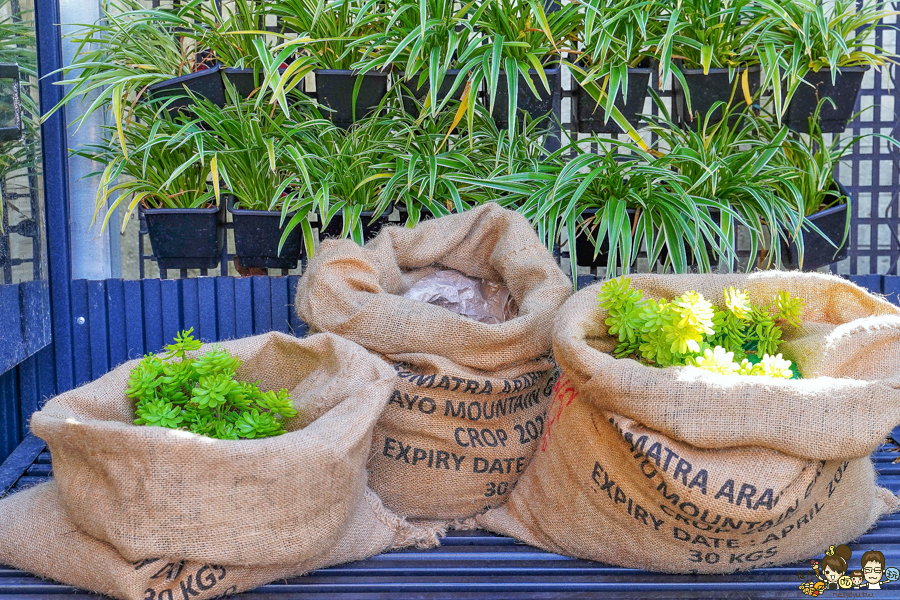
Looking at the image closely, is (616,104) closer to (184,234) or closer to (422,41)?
(422,41)

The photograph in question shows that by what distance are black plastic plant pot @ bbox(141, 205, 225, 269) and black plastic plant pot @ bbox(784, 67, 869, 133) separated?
1492mm

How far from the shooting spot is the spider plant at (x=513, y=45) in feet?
5.85

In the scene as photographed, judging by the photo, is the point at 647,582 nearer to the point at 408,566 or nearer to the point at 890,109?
the point at 408,566

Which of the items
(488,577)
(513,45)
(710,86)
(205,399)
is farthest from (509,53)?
(488,577)

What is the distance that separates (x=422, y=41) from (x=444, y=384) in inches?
31.5

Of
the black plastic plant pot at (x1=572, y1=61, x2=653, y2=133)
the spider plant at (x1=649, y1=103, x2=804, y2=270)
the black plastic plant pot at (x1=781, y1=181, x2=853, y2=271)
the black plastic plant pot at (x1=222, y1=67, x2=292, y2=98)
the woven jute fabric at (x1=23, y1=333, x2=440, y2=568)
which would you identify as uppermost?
the black plastic plant pot at (x1=222, y1=67, x2=292, y2=98)

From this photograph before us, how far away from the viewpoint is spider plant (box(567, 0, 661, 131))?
5.94ft

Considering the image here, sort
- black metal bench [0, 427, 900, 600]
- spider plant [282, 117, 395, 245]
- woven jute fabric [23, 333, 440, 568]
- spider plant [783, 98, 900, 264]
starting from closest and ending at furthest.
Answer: woven jute fabric [23, 333, 440, 568] < black metal bench [0, 427, 900, 600] < spider plant [282, 117, 395, 245] < spider plant [783, 98, 900, 264]

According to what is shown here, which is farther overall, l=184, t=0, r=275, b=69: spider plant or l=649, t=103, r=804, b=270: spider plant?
l=184, t=0, r=275, b=69: spider plant

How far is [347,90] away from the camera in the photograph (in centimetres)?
196

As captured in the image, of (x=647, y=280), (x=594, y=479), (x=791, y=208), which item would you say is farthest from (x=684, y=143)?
(x=594, y=479)

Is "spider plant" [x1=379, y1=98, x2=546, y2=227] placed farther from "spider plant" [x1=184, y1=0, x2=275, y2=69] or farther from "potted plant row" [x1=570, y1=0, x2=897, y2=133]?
"spider plant" [x1=184, y1=0, x2=275, y2=69]

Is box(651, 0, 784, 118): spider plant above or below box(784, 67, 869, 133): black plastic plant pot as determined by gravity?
above

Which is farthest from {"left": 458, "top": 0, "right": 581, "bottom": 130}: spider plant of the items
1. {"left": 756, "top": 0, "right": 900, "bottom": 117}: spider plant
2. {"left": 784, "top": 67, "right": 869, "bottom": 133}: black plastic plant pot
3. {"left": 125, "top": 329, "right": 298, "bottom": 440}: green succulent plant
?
{"left": 125, "top": 329, "right": 298, "bottom": 440}: green succulent plant
